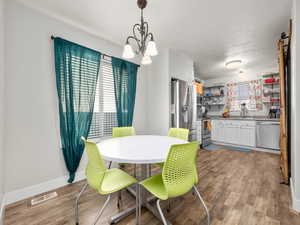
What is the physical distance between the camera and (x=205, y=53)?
11.3 feet

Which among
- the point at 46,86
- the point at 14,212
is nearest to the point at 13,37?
the point at 46,86

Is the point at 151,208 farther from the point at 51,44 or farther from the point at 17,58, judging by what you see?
the point at 51,44

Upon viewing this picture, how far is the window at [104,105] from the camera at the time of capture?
2613 mm

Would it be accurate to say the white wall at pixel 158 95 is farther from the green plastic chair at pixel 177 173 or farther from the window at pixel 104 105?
the green plastic chair at pixel 177 173

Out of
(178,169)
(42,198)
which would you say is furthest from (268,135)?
(42,198)

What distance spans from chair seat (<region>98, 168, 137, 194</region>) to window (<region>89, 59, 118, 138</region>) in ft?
4.31

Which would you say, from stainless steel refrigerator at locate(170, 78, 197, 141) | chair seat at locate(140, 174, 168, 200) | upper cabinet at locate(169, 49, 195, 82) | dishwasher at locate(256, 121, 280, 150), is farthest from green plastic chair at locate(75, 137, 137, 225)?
dishwasher at locate(256, 121, 280, 150)

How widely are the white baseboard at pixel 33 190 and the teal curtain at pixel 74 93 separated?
137mm

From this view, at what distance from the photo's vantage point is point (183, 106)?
11.1 feet

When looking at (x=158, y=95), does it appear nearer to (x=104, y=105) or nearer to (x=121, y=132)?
(x=104, y=105)

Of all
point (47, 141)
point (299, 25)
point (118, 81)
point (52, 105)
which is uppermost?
point (299, 25)

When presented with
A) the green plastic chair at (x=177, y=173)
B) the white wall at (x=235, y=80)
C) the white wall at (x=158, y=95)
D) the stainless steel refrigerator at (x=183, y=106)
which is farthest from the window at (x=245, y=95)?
the green plastic chair at (x=177, y=173)

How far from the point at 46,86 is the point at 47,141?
0.84 meters

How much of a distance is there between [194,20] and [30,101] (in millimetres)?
2839
